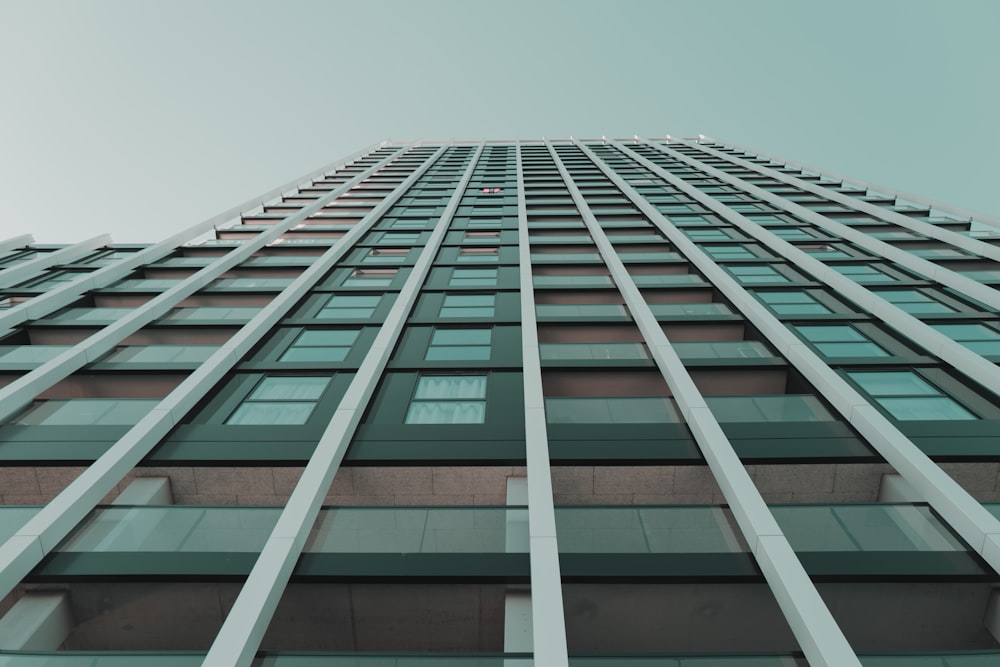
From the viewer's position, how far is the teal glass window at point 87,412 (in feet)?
33.3

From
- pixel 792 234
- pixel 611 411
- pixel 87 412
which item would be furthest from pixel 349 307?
pixel 792 234

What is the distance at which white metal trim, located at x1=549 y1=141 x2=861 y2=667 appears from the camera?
564 centimetres

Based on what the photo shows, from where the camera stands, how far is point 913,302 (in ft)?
48.4

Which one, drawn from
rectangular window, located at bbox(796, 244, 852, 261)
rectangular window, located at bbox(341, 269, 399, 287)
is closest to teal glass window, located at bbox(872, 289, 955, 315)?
rectangular window, located at bbox(796, 244, 852, 261)

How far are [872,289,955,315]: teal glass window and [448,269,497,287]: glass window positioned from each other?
1127 centimetres

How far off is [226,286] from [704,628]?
16491mm

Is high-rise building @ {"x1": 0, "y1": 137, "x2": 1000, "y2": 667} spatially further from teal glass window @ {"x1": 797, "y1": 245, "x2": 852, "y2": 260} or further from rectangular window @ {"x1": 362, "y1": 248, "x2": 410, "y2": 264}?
rectangular window @ {"x1": 362, "y1": 248, "x2": 410, "y2": 264}

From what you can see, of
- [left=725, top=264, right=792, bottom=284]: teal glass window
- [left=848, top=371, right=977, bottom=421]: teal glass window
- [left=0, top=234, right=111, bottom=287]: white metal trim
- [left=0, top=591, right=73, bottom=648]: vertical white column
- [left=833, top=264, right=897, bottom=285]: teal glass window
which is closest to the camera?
[left=0, top=591, right=73, bottom=648]: vertical white column

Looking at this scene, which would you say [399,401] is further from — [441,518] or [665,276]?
[665,276]

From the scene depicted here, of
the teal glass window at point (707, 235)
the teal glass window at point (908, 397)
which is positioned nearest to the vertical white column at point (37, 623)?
the teal glass window at point (908, 397)

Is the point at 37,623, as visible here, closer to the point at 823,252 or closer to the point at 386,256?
the point at 386,256

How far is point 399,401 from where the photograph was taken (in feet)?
35.7

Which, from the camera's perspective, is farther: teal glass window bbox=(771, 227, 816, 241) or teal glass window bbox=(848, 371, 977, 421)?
teal glass window bbox=(771, 227, 816, 241)

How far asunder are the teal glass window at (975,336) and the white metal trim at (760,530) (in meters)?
7.11
